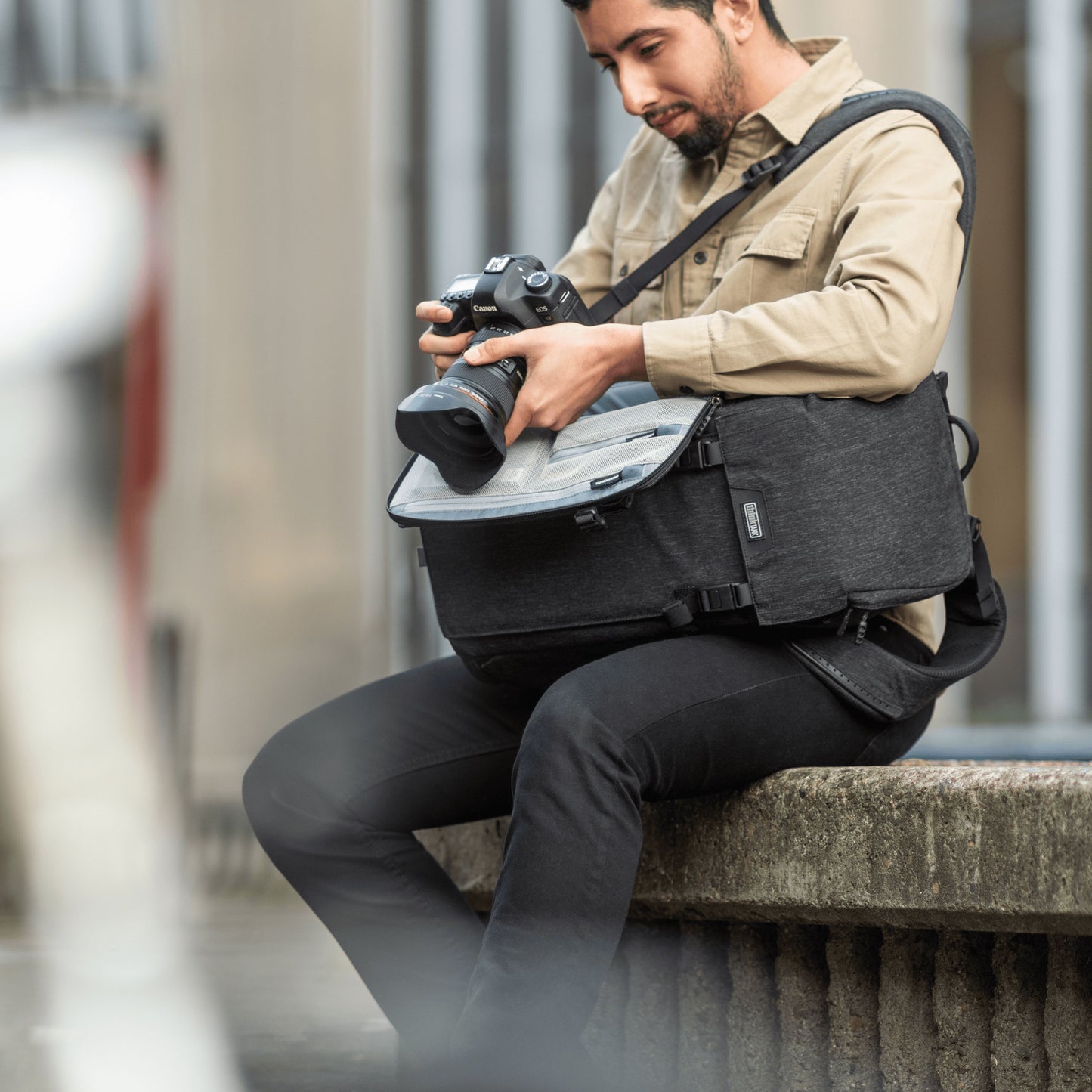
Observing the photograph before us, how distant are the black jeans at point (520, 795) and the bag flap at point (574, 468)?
203 mm

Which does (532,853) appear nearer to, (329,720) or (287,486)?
(329,720)

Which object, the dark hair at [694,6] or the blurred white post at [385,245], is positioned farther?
the blurred white post at [385,245]

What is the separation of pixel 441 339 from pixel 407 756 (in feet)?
1.84

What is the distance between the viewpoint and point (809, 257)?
1.89 meters

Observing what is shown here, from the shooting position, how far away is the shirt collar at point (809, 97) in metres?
1.98

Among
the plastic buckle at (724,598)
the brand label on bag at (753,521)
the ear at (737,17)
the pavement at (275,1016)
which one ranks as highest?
the ear at (737,17)

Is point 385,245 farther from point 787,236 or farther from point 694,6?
point 787,236

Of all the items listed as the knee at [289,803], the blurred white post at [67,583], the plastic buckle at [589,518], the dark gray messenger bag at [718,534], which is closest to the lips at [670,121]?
the dark gray messenger bag at [718,534]

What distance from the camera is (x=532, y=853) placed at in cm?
155

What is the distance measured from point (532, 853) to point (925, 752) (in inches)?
168

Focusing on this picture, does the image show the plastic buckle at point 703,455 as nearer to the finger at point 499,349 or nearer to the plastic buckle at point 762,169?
the finger at point 499,349

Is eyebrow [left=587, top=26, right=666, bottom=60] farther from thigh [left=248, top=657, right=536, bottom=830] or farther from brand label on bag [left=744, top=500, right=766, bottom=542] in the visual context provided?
thigh [left=248, top=657, right=536, bottom=830]

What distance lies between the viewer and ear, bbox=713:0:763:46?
79.7 inches

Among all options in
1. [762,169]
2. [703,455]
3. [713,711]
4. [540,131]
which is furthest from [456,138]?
[713,711]
